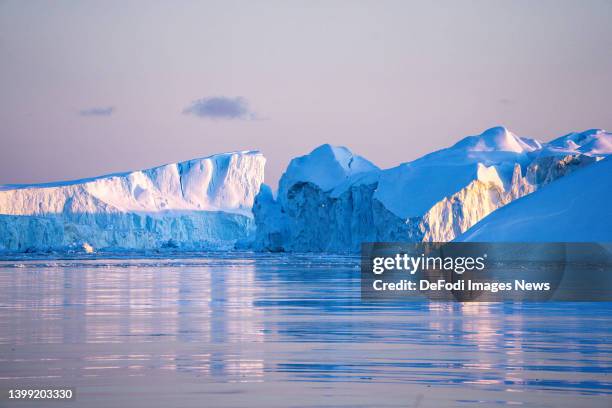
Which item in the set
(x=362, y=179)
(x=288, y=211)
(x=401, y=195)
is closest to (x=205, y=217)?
(x=288, y=211)

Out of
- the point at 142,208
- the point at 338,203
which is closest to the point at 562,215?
the point at 338,203

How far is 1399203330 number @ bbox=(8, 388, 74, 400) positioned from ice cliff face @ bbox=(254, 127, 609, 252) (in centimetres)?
4300

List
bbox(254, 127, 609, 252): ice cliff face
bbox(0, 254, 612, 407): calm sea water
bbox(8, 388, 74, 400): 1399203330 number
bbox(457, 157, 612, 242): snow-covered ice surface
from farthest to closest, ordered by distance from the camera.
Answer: bbox(254, 127, 609, 252): ice cliff face < bbox(457, 157, 612, 242): snow-covered ice surface < bbox(0, 254, 612, 407): calm sea water < bbox(8, 388, 74, 400): 1399203330 number

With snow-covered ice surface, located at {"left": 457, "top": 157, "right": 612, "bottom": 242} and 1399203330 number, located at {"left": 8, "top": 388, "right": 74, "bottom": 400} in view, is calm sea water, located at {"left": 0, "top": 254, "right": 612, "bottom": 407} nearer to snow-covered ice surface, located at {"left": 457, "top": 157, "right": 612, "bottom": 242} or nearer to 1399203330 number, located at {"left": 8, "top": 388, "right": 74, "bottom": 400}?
1399203330 number, located at {"left": 8, "top": 388, "right": 74, "bottom": 400}

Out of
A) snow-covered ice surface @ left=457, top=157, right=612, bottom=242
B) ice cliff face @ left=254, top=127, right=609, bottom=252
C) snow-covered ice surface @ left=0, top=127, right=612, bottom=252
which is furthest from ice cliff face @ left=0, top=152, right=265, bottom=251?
snow-covered ice surface @ left=457, top=157, right=612, bottom=242

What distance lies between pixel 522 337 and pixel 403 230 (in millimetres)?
39806

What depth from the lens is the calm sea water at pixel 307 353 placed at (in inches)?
283

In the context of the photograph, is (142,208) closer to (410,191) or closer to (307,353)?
(410,191)

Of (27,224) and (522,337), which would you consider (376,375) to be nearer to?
(522,337)

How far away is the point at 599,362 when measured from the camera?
28.7 feet

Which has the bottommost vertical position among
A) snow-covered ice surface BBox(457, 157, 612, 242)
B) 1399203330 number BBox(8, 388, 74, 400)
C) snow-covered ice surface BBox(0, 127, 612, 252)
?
1399203330 number BBox(8, 388, 74, 400)

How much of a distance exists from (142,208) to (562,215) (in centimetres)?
8063

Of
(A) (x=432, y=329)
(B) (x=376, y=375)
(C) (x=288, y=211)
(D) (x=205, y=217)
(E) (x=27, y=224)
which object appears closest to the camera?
(B) (x=376, y=375)

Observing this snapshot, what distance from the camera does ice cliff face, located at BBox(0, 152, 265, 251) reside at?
73.8 m
